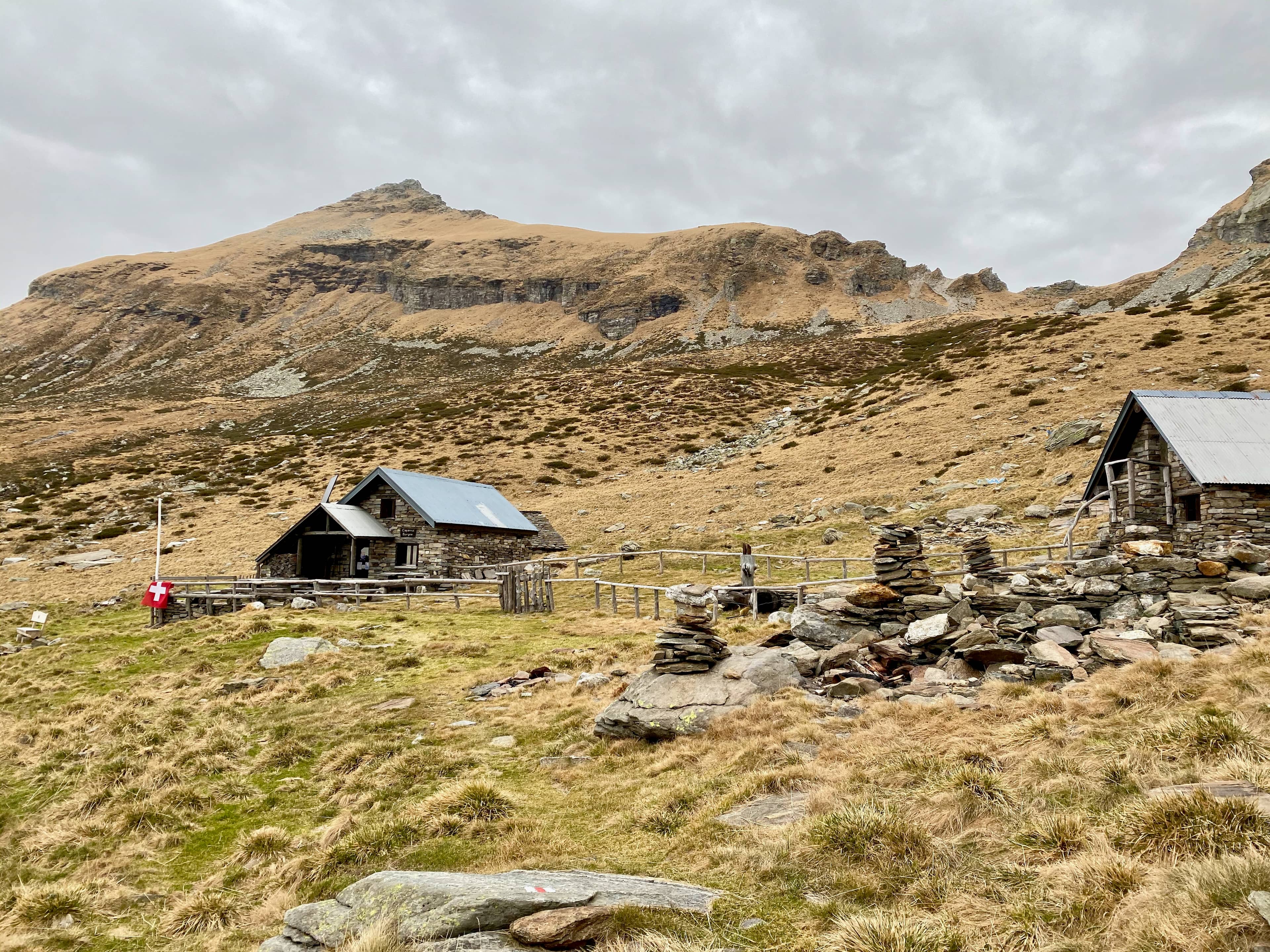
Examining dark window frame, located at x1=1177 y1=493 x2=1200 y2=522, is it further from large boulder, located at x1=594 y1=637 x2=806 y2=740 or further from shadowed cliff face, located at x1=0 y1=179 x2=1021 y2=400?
shadowed cliff face, located at x1=0 y1=179 x2=1021 y2=400

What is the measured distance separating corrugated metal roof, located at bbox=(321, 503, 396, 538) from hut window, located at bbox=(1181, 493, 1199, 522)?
3230 cm

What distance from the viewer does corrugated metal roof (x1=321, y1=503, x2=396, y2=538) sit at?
33.7 m

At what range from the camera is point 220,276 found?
192375 mm

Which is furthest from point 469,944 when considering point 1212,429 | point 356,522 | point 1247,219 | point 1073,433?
point 1247,219

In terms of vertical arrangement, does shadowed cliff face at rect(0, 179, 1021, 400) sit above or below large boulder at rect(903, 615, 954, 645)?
above

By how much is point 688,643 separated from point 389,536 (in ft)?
87.8

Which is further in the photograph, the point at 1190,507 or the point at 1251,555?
the point at 1190,507

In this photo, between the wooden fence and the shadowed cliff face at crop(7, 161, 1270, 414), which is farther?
the shadowed cliff face at crop(7, 161, 1270, 414)

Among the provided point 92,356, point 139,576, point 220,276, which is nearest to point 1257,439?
point 139,576

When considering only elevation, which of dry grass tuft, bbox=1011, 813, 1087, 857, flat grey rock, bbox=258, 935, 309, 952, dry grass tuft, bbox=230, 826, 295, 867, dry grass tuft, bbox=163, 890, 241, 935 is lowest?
dry grass tuft, bbox=163, 890, 241, 935

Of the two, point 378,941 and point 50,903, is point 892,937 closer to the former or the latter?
point 378,941

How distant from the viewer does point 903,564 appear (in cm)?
1417

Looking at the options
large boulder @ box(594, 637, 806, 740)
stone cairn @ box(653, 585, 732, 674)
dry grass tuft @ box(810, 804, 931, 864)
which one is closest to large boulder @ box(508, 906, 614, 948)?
dry grass tuft @ box(810, 804, 931, 864)

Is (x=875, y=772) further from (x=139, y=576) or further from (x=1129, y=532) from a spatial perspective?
(x=139, y=576)
